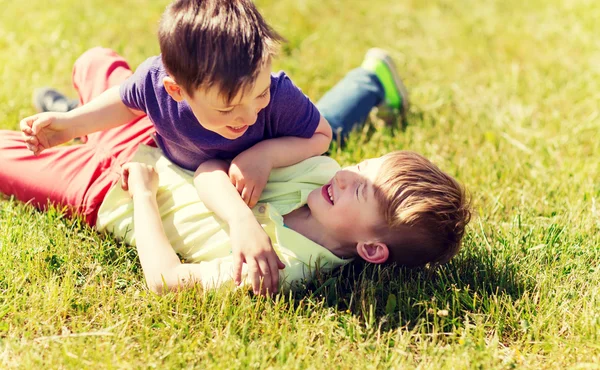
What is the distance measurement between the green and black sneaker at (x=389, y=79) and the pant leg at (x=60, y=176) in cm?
173

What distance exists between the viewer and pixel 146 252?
266 cm

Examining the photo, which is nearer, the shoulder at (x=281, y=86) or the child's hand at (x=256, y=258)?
the child's hand at (x=256, y=258)

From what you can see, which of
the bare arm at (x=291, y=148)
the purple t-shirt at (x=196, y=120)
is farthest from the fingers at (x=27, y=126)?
the bare arm at (x=291, y=148)

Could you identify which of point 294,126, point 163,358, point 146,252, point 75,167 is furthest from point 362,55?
point 163,358

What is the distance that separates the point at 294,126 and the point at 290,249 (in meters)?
0.55

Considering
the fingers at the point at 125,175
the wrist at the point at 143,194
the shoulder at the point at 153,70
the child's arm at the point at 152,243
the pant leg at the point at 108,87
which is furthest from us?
the pant leg at the point at 108,87

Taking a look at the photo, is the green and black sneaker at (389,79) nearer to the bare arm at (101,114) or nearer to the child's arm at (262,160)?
the child's arm at (262,160)

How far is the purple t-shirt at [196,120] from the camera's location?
9.07 feet

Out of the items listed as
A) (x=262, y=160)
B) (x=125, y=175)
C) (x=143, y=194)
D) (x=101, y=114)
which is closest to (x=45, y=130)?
(x=101, y=114)

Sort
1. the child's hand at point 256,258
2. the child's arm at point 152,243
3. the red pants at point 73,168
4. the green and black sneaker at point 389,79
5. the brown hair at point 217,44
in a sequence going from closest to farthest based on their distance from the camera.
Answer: the brown hair at point 217,44, the child's hand at point 256,258, the child's arm at point 152,243, the red pants at point 73,168, the green and black sneaker at point 389,79

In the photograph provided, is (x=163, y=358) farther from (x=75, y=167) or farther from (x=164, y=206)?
(x=75, y=167)

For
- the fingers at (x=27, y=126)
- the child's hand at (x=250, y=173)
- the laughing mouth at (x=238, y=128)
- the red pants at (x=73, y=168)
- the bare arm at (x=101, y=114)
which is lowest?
the red pants at (x=73, y=168)

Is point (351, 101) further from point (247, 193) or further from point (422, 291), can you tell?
point (422, 291)

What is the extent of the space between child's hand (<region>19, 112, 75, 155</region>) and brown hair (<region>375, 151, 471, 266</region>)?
1364 mm
